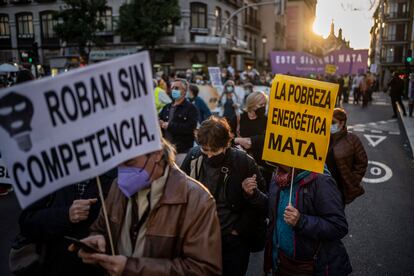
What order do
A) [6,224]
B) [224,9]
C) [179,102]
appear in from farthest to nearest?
[224,9] → [179,102] → [6,224]

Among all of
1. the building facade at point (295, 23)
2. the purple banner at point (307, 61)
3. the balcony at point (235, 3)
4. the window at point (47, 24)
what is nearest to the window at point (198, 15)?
the balcony at point (235, 3)

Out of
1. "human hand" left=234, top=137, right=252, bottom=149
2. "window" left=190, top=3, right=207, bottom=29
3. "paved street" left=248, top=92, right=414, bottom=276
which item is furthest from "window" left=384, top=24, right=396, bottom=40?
"human hand" left=234, top=137, right=252, bottom=149

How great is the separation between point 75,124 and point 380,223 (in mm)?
5068

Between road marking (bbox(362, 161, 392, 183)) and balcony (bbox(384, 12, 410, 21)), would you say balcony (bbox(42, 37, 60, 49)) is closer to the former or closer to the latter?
road marking (bbox(362, 161, 392, 183))

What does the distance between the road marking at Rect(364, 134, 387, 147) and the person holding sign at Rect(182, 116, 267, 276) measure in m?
9.40

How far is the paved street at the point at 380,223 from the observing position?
14.2ft

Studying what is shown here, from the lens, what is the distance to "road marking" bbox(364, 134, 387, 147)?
38.1 feet

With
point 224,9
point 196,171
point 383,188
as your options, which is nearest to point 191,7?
point 224,9

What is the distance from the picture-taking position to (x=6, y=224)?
215 inches

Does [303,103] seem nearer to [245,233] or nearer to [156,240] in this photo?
[245,233]

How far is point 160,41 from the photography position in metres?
33.6

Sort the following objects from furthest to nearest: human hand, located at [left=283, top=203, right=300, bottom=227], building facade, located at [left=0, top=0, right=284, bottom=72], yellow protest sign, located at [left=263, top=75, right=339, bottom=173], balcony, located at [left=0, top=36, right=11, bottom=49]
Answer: balcony, located at [left=0, top=36, right=11, bottom=49] → building facade, located at [left=0, top=0, right=284, bottom=72] → yellow protest sign, located at [left=263, top=75, right=339, bottom=173] → human hand, located at [left=283, top=203, right=300, bottom=227]

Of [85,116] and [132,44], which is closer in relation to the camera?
[85,116]

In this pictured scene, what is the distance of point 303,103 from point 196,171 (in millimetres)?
1017
